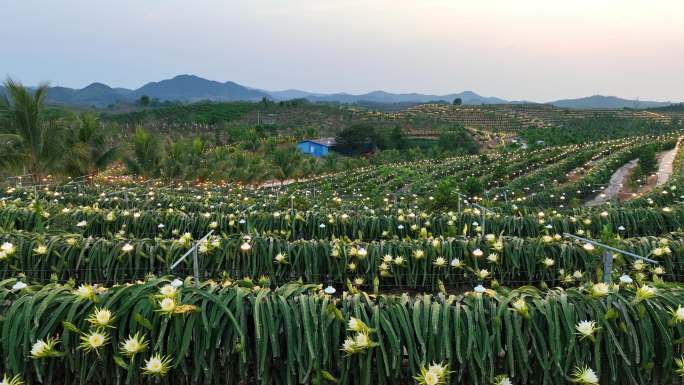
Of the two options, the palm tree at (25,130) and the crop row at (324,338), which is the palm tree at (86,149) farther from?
the crop row at (324,338)

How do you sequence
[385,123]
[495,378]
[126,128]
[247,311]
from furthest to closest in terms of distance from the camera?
[385,123]
[126,128]
[247,311]
[495,378]

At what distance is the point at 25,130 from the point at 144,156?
228 inches

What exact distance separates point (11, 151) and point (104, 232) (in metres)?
8.15

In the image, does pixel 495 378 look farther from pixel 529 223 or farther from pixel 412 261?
pixel 529 223

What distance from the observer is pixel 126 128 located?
5234 cm

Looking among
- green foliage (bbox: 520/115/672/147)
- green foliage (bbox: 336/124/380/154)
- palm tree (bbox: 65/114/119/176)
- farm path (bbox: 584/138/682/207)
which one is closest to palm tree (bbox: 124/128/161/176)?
palm tree (bbox: 65/114/119/176)

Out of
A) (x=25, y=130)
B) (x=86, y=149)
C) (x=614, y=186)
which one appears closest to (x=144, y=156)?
(x=86, y=149)

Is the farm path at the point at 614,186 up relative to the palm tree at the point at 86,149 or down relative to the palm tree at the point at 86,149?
down

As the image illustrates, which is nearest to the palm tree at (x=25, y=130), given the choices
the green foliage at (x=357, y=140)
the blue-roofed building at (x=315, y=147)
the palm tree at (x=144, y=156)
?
the palm tree at (x=144, y=156)

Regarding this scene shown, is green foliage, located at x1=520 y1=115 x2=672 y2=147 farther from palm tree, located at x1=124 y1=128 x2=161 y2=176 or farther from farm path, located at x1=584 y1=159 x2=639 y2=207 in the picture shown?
palm tree, located at x1=124 y1=128 x2=161 y2=176

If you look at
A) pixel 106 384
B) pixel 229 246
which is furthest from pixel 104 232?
pixel 106 384

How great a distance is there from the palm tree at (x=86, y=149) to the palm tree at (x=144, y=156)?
4.40 ft

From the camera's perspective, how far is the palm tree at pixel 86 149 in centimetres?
1419

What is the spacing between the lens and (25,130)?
11594 millimetres
